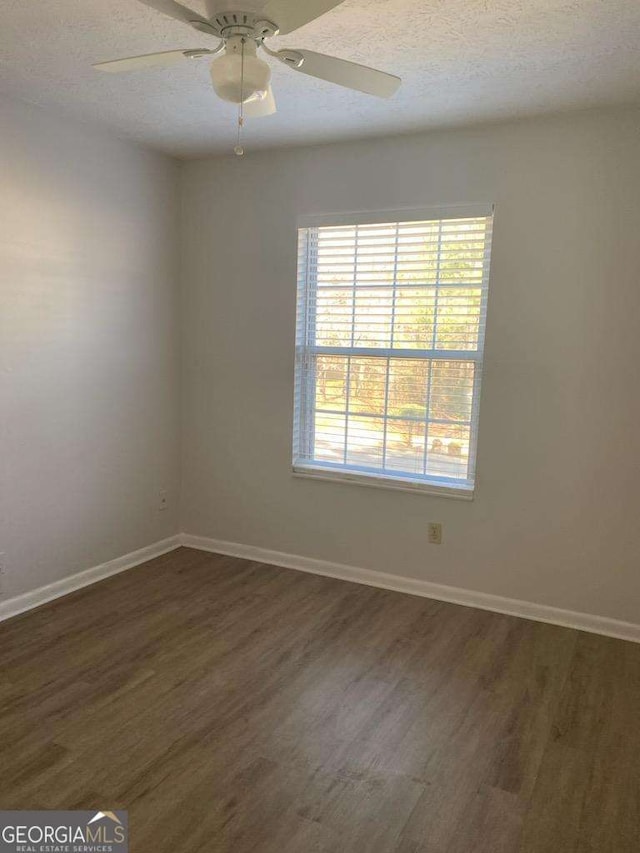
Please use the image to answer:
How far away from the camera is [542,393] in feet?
10.5

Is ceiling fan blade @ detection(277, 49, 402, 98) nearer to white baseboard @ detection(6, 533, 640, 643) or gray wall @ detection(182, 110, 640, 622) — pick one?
gray wall @ detection(182, 110, 640, 622)

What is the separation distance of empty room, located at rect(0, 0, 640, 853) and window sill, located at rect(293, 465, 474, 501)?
0.07ft

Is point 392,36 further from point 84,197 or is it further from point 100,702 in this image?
point 100,702

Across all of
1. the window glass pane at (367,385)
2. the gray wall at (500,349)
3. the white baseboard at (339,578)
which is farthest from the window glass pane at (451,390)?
the white baseboard at (339,578)

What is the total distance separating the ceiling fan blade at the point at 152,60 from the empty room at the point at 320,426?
0.8 inches

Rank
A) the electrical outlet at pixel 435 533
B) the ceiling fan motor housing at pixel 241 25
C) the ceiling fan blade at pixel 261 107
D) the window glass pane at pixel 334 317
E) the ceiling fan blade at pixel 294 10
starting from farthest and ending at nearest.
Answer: the window glass pane at pixel 334 317, the electrical outlet at pixel 435 533, the ceiling fan blade at pixel 261 107, the ceiling fan motor housing at pixel 241 25, the ceiling fan blade at pixel 294 10

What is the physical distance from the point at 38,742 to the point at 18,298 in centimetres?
202

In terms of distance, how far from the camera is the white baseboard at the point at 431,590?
317 centimetres

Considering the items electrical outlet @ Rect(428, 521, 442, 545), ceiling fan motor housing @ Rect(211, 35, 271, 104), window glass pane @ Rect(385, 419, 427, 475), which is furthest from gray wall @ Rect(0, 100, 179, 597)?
electrical outlet @ Rect(428, 521, 442, 545)

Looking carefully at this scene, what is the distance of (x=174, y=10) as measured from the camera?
1656 mm

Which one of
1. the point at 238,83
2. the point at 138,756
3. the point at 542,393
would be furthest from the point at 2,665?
the point at 542,393

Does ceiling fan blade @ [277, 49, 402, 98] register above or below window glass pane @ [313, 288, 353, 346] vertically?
above

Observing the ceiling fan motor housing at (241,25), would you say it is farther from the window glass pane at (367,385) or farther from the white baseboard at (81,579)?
the white baseboard at (81,579)

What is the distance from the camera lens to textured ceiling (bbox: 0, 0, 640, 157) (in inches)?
83.0
